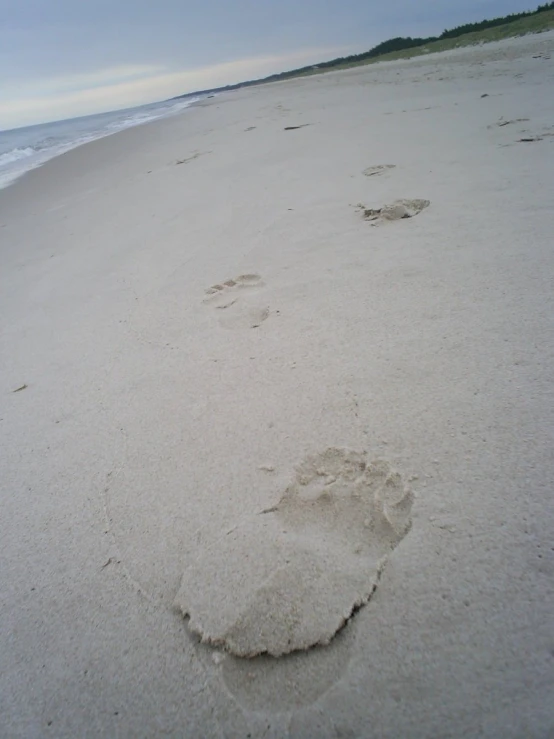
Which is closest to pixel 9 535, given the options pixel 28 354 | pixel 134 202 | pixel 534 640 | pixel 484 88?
pixel 28 354

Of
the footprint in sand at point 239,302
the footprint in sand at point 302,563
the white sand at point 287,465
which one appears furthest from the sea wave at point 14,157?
the footprint in sand at point 302,563

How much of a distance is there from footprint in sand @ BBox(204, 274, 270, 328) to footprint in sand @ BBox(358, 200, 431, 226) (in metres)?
0.74

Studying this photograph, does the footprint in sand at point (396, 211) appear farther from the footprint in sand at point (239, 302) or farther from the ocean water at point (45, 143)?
the ocean water at point (45, 143)

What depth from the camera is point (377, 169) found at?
2.79 metres

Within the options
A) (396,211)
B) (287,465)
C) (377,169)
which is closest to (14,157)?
(377,169)

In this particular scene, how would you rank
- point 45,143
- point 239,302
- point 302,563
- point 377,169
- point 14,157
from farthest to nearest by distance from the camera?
point 45,143 → point 14,157 → point 377,169 → point 239,302 → point 302,563

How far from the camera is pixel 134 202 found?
3666 millimetres

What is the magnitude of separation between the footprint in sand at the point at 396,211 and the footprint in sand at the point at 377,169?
0.70 meters

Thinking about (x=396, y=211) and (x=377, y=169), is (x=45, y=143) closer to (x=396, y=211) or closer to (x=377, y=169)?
(x=377, y=169)

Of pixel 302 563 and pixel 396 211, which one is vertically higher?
pixel 396 211


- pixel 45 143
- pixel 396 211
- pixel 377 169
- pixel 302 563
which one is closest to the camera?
pixel 302 563

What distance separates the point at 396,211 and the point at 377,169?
96 centimetres

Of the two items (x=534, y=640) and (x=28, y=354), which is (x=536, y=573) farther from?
(x=28, y=354)

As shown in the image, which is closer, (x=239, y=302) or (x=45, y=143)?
(x=239, y=302)
